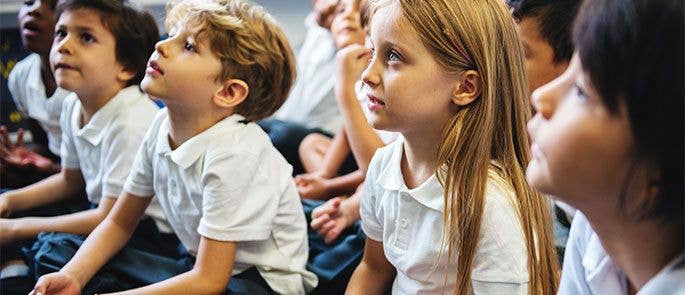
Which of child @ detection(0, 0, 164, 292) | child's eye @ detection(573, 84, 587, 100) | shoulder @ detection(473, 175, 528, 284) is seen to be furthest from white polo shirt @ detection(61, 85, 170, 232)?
child's eye @ detection(573, 84, 587, 100)

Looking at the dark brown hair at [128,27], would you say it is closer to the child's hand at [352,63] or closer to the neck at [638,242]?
the child's hand at [352,63]

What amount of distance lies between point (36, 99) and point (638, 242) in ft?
4.53

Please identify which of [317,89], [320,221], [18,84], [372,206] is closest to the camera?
[372,206]

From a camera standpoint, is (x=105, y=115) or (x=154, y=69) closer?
(x=154, y=69)

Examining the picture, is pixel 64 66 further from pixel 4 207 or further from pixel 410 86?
pixel 410 86

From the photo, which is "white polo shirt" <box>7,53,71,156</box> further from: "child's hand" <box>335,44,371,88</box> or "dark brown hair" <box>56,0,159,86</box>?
"child's hand" <box>335,44,371,88</box>

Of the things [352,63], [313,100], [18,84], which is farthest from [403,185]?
[18,84]

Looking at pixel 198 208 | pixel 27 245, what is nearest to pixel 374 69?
pixel 198 208

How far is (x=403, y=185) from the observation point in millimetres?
922

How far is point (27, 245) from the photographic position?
130 centimetres

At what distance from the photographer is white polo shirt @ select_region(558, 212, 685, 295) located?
0.60 meters

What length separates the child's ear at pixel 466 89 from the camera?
86cm

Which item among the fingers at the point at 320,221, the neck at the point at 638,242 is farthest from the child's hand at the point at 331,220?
the neck at the point at 638,242

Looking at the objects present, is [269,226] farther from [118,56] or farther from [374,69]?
[118,56]
